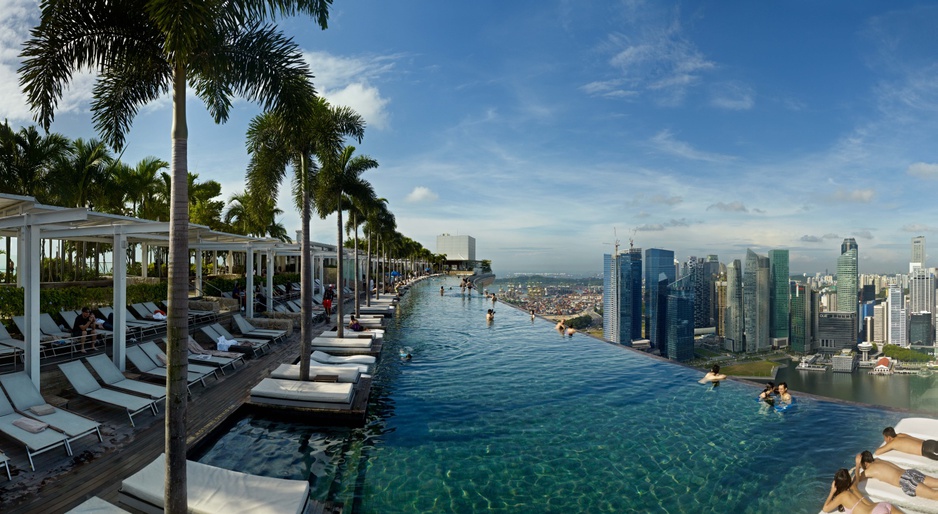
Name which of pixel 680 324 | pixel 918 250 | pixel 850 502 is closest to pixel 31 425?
pixel 850 502

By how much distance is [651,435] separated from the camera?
311 inches

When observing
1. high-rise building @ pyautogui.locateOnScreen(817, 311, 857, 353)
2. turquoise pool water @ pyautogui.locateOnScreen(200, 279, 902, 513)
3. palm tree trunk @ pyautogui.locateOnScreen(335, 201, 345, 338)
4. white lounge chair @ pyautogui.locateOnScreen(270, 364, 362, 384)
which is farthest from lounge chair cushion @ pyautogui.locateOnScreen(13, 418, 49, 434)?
high-rise building @ pyautogui.locateOnScreen(817, 311, 857, 353)

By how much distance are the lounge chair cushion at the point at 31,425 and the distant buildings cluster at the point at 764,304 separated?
26.3 m

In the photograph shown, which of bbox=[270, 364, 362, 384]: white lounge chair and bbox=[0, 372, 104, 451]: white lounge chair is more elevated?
bbox=[0, 372, 104, 451]: white lounge chair

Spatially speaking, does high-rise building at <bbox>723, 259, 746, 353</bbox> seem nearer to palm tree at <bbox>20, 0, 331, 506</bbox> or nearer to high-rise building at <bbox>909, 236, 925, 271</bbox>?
high-rise building at <bbox>909, 236, 925, 271</bbox>

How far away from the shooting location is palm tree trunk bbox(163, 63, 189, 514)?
3.88 meters

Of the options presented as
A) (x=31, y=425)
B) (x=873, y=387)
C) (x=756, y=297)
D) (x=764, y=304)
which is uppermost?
(x=31, y=425)

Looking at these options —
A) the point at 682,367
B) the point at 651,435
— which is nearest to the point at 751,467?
the point at 651,435

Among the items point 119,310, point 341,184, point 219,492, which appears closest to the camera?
point 219,492

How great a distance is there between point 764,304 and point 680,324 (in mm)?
4834

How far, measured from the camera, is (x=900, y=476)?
17.9 ft

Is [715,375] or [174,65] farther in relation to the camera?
[715,375]

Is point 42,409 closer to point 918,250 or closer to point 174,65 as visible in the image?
point 174,65

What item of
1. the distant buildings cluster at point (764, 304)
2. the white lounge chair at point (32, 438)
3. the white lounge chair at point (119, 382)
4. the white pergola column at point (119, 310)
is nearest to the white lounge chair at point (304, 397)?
the white lounge chair at point (119, 382)
